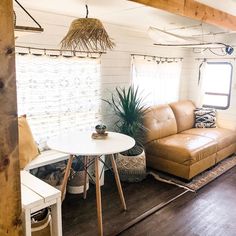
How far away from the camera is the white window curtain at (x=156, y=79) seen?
426cm

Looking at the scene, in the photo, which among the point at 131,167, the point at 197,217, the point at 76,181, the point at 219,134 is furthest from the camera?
the point at 219,134

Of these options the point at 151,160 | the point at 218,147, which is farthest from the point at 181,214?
the point at 218,147

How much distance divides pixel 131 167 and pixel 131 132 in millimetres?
473

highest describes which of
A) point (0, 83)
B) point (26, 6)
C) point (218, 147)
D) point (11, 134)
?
point (26, 6)

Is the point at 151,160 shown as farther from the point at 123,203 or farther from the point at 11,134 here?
the point at 11,134

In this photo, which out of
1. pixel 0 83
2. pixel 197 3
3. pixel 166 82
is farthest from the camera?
pixel 166 82

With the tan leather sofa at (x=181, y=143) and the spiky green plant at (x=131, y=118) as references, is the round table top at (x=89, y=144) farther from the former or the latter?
the tan leather sofa at (x=181, y=143)

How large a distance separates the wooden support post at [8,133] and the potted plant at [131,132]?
2367 mm

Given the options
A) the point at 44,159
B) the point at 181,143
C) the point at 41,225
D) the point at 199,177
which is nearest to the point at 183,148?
the point at 181,143

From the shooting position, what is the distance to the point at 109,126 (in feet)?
13.1

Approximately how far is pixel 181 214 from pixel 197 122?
7.86ft

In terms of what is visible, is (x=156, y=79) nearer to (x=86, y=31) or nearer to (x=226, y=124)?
(x=226, y=124)

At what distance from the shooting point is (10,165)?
1222mm

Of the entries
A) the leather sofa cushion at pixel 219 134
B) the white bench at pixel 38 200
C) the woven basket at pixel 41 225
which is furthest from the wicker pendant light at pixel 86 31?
the leather sofa cushion at pixel 219 134
